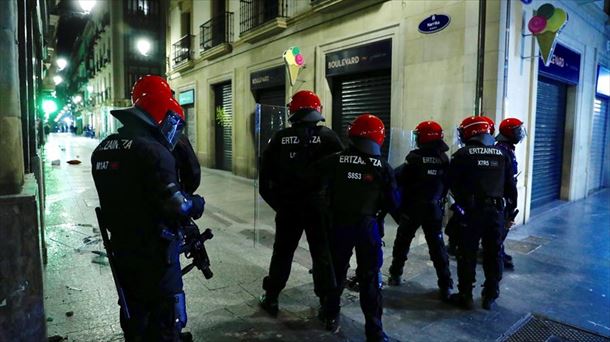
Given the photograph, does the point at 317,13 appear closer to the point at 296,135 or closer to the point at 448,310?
the point at 296,135

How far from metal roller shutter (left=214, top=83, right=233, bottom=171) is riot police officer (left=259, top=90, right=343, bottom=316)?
11.8m

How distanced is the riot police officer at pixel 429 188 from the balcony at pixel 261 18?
835cm

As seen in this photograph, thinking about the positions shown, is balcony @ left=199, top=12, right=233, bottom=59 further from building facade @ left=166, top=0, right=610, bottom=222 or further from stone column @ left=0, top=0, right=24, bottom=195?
stone column @ left=0, top=0, right=24, bottom=195

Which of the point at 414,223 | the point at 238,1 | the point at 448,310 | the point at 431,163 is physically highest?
the point at 238,1

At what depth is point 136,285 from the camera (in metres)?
2.38

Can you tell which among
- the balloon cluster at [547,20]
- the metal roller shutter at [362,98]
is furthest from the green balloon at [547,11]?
the metal roller shutter at [362,98]

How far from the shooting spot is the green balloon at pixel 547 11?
6961 mm

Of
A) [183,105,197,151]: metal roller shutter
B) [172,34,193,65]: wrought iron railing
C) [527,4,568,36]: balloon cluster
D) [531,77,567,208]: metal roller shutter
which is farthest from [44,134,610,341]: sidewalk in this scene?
[172,34,193,65]: wrought iron railing

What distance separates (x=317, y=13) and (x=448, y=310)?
8.35 meters

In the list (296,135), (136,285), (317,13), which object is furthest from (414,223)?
(317,13)

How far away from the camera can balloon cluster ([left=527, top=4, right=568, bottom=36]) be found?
691 cm

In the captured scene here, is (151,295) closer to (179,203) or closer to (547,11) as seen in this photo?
(179,203)

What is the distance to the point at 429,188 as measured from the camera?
4.25 m

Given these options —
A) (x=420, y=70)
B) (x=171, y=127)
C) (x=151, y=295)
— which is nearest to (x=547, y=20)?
(x=420, y=70)
